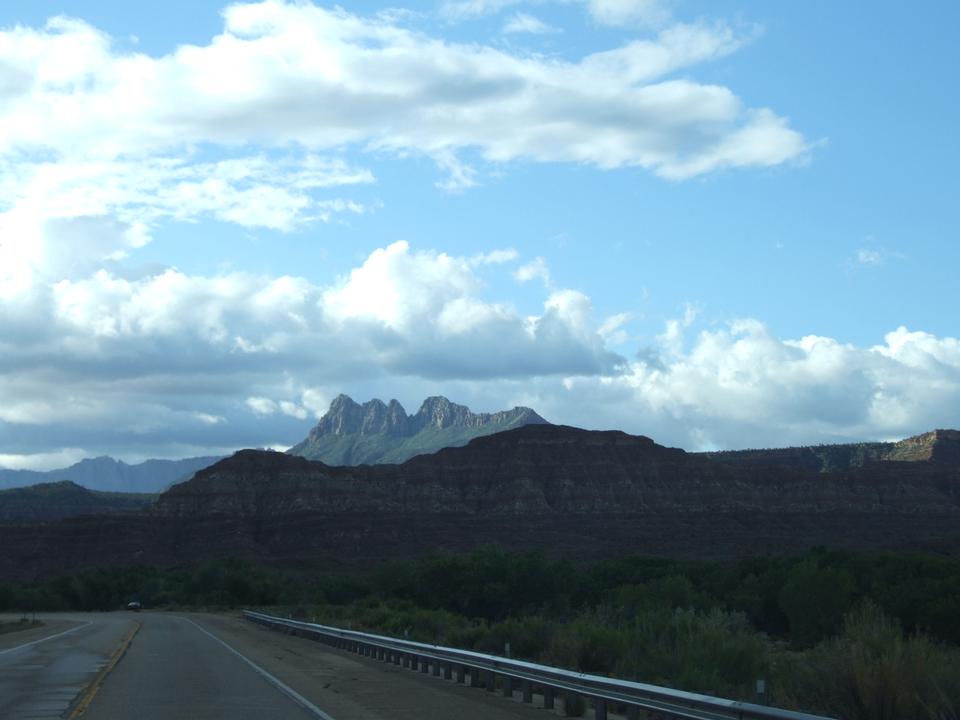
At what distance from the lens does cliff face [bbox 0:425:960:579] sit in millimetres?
108312

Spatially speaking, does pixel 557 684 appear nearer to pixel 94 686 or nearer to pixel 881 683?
pixel 881 683

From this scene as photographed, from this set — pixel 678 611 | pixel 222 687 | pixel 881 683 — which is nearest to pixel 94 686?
pixel 222 687

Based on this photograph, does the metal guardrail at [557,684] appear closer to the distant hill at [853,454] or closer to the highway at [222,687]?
the highway at [222,687]

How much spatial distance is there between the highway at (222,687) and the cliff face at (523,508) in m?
71.8

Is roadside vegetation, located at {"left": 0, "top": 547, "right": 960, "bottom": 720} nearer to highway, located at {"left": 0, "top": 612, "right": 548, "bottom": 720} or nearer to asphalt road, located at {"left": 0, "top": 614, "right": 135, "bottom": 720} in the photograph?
highway, located at {"left": 0, "top": 612, "right": 548, "bottom": 720}

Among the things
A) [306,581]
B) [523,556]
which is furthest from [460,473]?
[523,556]

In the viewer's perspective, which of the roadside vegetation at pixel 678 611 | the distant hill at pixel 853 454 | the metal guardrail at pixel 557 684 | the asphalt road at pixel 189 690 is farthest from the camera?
the distant hill at pixel 853 454

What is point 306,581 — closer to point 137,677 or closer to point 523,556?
point 523,556

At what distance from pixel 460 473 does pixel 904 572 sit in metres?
90.2

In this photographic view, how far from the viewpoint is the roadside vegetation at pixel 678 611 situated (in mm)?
12375

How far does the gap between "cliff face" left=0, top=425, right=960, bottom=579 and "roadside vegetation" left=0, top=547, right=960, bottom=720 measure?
14.2 m

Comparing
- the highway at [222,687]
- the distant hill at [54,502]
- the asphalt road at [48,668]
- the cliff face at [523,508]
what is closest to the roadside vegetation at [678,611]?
the highway at [222,687]

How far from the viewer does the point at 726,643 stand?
19.0 m

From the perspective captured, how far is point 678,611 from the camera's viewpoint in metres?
26.1
